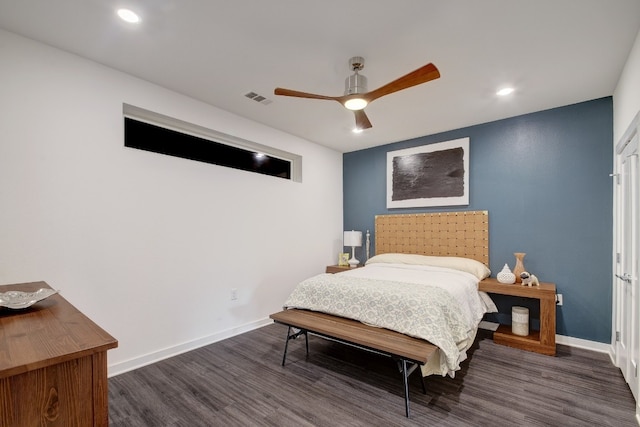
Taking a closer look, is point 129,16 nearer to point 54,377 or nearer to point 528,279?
point 54,377

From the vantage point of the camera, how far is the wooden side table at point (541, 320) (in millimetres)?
3002

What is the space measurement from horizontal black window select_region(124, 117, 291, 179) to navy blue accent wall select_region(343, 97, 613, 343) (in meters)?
2.68

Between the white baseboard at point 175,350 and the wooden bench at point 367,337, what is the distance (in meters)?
0.97

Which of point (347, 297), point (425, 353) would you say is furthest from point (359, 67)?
point (425, 353)

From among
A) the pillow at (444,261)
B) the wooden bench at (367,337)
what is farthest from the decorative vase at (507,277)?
the wooden bench at (367,337)

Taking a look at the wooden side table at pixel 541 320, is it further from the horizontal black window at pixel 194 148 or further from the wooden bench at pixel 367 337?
the horizontal black window at pixel 194 148

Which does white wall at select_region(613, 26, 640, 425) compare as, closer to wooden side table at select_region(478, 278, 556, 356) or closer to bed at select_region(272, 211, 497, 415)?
wooden side table at select_region(478, 278, 556, 356)

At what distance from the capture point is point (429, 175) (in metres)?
4.36

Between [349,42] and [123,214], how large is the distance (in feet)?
7.93

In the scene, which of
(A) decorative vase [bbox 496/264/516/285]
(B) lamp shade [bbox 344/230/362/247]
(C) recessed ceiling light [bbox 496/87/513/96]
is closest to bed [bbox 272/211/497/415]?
(A) decorative vase [bbox 496/264/516/285]

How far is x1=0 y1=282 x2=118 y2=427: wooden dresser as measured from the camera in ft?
2.70

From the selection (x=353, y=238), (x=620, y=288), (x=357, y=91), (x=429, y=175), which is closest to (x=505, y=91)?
(x=429, y=175)

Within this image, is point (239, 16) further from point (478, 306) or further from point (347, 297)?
point (478, 306)

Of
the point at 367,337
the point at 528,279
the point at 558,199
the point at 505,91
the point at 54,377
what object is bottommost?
the point at 367,337
